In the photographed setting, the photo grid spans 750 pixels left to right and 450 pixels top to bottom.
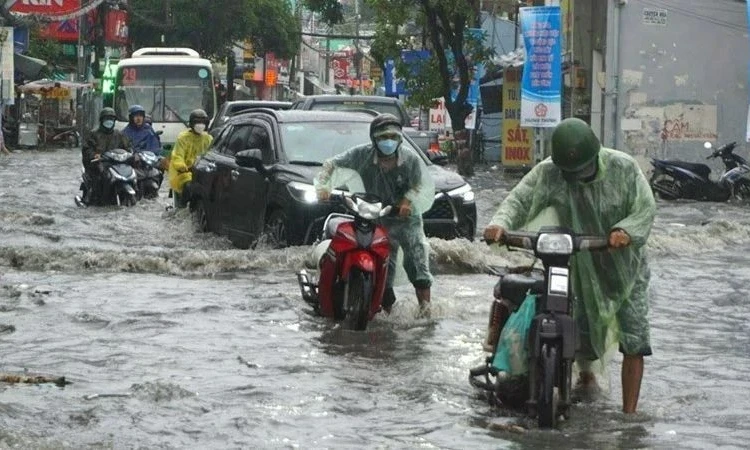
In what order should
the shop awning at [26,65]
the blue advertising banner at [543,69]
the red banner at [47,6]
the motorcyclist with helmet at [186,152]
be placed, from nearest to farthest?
the motorcyclist with helmet at [186,152] < the blue advertising banner at [543,69] < the red banner at [47,6] < the shop awning at [26,65]

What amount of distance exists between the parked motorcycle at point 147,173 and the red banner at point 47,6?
25.4 metres

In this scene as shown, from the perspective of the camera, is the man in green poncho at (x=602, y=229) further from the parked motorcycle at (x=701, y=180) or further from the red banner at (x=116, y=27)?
the red banner at (x=116, y=27)

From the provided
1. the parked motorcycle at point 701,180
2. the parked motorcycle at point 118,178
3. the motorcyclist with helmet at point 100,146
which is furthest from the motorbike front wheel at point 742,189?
the motorcyclist with helmet at point 100,146

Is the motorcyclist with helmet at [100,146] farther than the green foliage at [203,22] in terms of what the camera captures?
No

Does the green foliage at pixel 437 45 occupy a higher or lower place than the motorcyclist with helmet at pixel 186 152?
higher

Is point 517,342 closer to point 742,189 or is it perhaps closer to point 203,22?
point 742,189

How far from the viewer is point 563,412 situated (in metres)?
7.55

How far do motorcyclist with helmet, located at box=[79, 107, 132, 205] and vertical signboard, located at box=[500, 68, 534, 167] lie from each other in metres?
18.7

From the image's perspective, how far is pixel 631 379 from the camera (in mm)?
7809

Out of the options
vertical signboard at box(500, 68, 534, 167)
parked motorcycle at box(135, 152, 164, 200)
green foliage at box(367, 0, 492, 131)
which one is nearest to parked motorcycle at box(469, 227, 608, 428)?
parked motorcycle at box(135, 152, 164, 200)

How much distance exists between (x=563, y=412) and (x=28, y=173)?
26.0 m

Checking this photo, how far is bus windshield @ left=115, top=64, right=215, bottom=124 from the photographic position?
36500mm

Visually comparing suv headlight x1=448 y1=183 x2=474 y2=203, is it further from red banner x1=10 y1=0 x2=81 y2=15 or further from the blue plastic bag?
red banner x1=10 y1=0 x2=81 y2=15

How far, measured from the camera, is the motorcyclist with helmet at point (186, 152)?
61.4 ft
